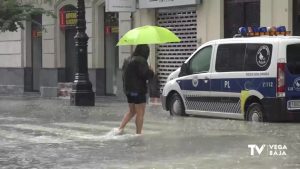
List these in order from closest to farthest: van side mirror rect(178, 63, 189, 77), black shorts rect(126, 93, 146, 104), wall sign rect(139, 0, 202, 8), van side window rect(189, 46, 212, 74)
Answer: black shorts rect(126, 93, 146, 104), van side window rect(189, 46, 212, 74), van side mirror rect(178, 63, 189, 77), wall sign rect(139, 0, 202, 8)

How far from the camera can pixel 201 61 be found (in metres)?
15.3

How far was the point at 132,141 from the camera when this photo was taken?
440 inches

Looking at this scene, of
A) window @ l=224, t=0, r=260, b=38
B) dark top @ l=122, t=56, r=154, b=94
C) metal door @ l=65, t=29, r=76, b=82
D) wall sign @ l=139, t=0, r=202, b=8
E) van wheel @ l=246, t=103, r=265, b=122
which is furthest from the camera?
metal door @ l=65, t=29, r=76, b=82

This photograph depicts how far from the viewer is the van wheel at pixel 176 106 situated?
15922 mm

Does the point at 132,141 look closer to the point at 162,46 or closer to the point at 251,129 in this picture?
the point at 251,129

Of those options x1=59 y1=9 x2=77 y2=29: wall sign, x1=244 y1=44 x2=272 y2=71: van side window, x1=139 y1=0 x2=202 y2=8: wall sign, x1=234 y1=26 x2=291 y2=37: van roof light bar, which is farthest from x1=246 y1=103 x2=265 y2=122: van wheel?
x1=59 y1=9 x2=77 y2=29: wall sign

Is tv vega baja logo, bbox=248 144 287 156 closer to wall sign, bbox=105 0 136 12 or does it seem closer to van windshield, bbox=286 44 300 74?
van windshield, bbox=286 44 300 74

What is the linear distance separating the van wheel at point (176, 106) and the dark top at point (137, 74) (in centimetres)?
437

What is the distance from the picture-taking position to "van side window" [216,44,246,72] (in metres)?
14.1

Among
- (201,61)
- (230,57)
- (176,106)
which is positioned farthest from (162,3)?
(230,57)

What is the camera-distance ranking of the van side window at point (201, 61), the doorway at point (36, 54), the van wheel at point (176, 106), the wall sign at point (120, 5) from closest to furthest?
the van side window at point (201, 61) → the van wheel at point (176, 106) → the wall sign at point (120, 5) → the doorway at point (36, 54)

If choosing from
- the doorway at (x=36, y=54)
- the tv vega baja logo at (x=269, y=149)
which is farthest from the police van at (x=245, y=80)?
the doorway at (x=36, y=54)

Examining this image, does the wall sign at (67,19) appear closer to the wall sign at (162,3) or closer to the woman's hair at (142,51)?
the wall sign at (162,3)

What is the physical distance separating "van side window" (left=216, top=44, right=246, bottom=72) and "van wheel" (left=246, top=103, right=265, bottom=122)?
869 mm
